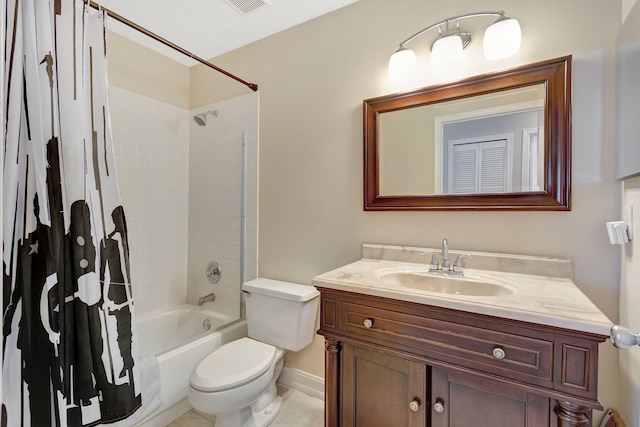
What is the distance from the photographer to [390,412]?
1173 mm

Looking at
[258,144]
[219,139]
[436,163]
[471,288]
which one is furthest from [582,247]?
[219,139]

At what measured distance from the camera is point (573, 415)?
0.89m

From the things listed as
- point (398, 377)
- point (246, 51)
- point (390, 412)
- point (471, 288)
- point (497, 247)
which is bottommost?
point (390, 412)

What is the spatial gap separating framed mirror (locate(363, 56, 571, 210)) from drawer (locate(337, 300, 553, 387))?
0.63 meters

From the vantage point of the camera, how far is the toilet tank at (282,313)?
69.9 inches

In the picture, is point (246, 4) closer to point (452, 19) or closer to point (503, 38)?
point (452, 19)

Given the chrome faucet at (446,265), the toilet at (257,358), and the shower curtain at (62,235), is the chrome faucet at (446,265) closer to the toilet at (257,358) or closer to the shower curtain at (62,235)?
the toilet at (257,358)

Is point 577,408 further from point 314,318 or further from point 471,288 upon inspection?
point 314,318

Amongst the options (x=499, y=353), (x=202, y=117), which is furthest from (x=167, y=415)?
(x=202, y=117)

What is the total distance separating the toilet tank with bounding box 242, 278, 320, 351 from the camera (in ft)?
5.83

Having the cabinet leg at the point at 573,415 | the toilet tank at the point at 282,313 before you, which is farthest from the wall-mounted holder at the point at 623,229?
the toilet tank at the point at 282,313

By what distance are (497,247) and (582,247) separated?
0.98ft

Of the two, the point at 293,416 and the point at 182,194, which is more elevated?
the point at 182,194

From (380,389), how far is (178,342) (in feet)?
5.10
